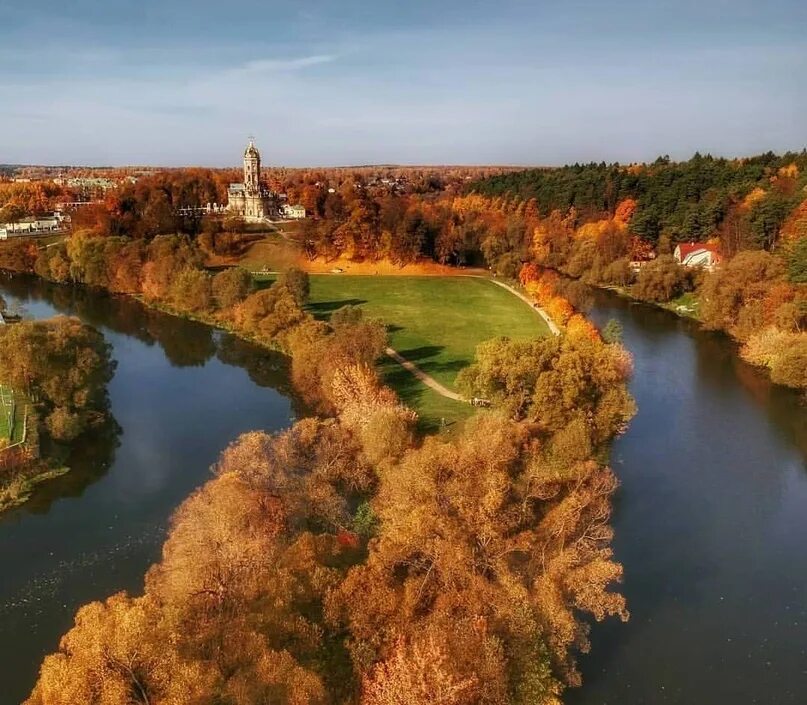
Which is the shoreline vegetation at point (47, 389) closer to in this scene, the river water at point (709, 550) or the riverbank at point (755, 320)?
the river water at point (709, 550)

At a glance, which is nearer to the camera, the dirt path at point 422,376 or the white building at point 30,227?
the dirt path at point 422,376

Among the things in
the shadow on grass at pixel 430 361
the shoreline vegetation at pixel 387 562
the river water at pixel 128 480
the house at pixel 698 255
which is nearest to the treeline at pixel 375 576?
the shoreline vegetation at pixel 387 562

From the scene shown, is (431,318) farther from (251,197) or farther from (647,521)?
(251,197)

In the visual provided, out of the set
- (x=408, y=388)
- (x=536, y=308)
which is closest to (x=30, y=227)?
(x=536, y=308)

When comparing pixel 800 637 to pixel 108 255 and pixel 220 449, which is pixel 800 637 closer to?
pixel 220 449

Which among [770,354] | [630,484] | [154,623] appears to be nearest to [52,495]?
[154,623]
